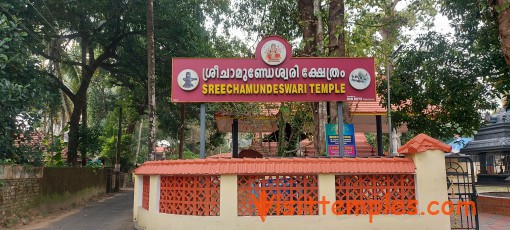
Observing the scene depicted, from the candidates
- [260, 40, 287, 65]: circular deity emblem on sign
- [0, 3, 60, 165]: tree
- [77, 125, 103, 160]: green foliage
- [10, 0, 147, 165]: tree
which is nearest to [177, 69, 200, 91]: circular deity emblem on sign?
[260, 40, 287, 65]: circular deity emblem on sign

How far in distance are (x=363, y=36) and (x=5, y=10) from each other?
10508 millimetres

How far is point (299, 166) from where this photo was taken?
23.6ft

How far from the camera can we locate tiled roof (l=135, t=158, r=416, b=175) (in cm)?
699

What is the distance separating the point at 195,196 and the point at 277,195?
4.94 ft

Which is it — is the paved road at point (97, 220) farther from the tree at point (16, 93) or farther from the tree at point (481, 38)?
the tree at point (481, 38)

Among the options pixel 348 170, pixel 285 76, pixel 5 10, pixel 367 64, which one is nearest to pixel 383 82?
pixel 367 64

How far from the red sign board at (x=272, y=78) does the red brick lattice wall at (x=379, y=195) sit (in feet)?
8.19

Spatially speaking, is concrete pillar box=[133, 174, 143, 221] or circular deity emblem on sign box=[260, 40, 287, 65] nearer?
circular deity emblem on sign box=[260, 40, 287, 65]

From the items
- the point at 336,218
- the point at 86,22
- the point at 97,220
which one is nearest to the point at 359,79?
the point at 336,218

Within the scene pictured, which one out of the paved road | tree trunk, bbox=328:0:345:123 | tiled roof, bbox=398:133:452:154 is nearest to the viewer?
tiled roof, bbox=398:133:452:154

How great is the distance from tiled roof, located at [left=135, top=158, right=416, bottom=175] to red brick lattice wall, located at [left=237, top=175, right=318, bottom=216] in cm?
20

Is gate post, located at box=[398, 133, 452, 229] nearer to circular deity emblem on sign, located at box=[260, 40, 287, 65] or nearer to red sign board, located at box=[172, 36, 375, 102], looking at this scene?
red sign board, located at box=[172, 36, 375, 102]

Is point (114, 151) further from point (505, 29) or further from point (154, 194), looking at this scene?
point (505, 29)

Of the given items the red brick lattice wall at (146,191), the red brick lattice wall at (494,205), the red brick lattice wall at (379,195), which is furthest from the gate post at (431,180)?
the red brick lattice wall at (146,191)
